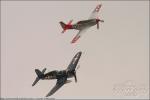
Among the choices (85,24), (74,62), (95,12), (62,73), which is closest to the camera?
(62,73)

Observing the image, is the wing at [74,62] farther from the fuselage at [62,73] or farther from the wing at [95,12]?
the wing at [95,12]

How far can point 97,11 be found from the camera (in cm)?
11919

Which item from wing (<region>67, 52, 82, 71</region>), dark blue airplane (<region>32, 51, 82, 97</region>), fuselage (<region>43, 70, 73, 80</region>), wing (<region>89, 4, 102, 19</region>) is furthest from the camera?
wing (<region>89, 4, 102, 19</region>)

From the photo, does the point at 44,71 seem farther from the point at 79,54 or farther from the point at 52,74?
the point at 79,54

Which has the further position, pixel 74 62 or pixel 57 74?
pixel 74 62

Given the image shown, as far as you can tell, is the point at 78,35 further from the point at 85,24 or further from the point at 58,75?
the point at 58,75


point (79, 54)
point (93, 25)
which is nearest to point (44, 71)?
point (79, 54)

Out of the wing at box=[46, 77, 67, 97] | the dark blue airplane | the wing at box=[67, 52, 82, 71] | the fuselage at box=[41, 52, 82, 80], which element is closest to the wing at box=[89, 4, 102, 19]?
the wing at box=[67, 52, 82, 71]

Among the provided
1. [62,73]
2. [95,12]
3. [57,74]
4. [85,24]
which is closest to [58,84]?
[57,74]

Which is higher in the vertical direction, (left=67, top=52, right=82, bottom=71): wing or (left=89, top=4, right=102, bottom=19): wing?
(left=89, top=4, right=102, bottom=19): wing

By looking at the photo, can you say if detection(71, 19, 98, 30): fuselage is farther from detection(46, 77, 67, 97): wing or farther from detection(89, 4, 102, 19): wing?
detection(46, 77, 67, 97): wing

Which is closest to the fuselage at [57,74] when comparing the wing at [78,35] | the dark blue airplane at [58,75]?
the dark blue airplane at [58,75]

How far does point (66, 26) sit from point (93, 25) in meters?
5.71

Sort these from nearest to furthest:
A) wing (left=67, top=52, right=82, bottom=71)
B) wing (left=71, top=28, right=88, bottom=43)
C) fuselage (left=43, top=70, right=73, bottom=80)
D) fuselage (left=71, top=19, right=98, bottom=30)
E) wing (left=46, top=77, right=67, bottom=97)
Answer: wing (left=46, top=77, right=67, bottom=97)
fuselage (left=43, top=70, right=73, bottom=80)
wing (left=67, top=52, right=82, bottom=71)
wing (left=71, top=28, right=88, bottom=43)
fuselage (left=71, top=19, right=98, bottom=30)
